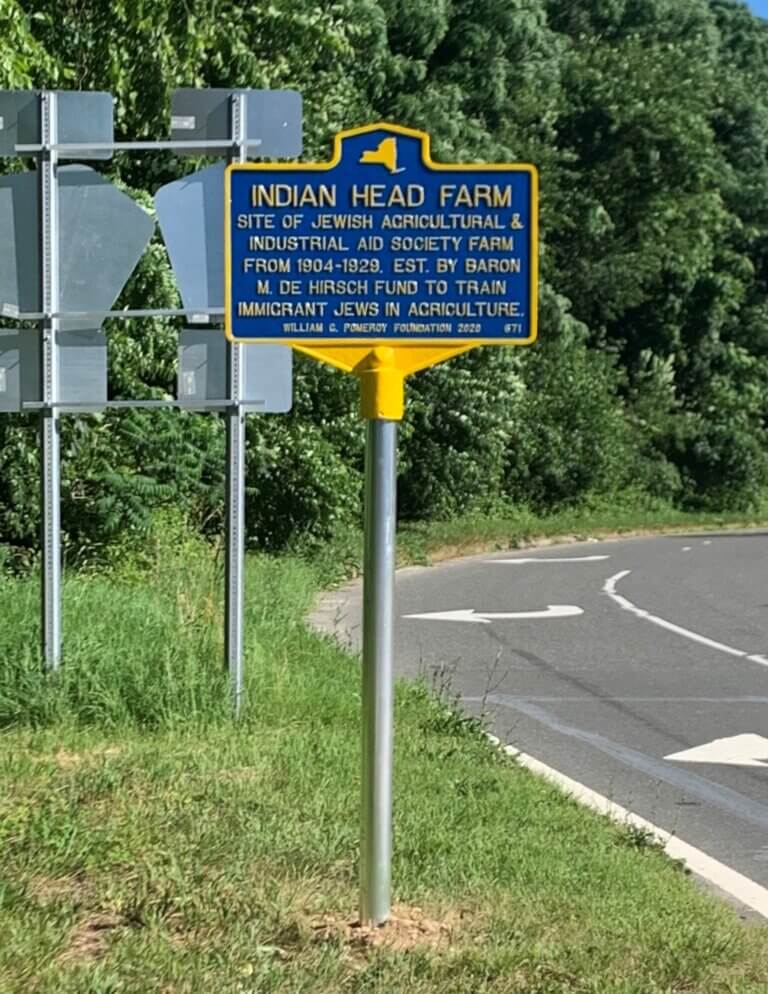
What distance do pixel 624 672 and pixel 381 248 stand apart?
8042 mm

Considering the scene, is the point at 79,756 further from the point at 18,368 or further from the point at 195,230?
the point at 195,230

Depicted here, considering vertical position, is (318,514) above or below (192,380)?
below

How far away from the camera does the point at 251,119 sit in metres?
8.42

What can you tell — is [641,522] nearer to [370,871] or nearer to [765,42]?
[765,42]

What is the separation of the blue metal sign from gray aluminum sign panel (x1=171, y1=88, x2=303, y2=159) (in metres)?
3.51

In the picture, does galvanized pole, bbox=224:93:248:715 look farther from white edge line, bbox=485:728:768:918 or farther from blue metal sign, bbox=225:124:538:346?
blue metal sign, bbox=225:124:538:346

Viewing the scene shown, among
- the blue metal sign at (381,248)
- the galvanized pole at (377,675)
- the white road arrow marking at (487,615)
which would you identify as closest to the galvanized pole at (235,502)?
the galvanized pole at (377,675)

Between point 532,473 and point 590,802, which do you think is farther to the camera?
point 532,473

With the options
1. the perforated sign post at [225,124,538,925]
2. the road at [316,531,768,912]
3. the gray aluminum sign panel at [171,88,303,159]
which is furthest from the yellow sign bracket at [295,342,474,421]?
the gray aluminum sign panel at [171,88,303,159]

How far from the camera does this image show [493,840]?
598cm

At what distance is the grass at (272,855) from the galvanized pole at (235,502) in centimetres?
15

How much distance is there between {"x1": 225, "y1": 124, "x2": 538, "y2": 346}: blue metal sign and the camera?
16.2 feet

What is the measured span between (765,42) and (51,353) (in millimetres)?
53751

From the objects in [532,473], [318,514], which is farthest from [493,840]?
[532,473]
